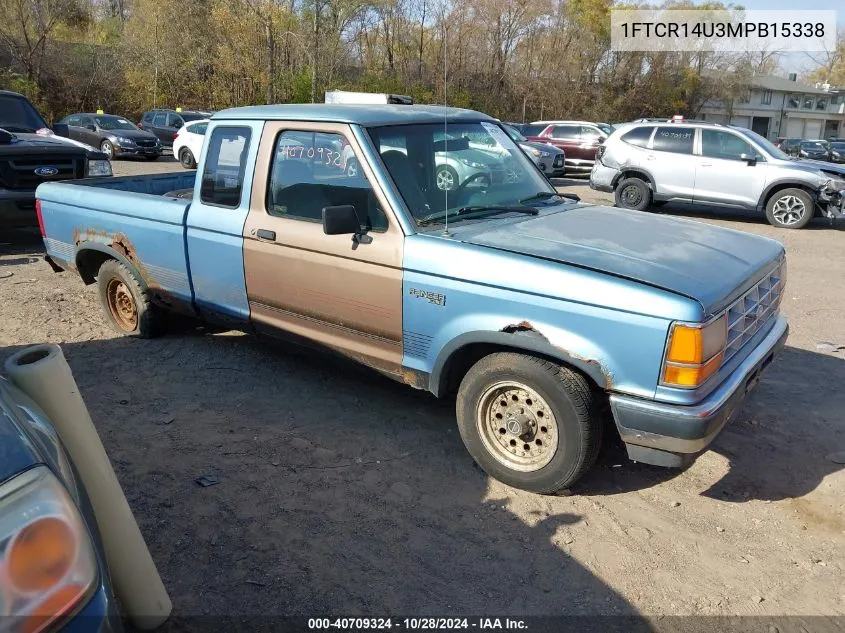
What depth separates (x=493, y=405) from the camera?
353 cm

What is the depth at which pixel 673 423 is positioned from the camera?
2947 mm

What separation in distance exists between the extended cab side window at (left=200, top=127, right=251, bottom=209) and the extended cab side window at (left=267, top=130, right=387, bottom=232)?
0.98ft

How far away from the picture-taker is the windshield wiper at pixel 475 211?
3.79 meters

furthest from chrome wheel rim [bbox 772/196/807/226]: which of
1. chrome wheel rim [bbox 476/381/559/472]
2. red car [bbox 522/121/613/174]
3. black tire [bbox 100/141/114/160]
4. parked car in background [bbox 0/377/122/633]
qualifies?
black tire [bbox 100/141/114/160]

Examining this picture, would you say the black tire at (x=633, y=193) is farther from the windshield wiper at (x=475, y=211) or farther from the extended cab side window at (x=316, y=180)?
the extended cab side window at (x=316, y=180)

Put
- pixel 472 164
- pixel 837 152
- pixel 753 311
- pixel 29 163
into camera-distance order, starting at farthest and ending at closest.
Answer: pixel 837 152 → pixel 29 163 → pixel 472 164 → pixel 753 311

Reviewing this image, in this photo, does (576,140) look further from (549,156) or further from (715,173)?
(715,173)

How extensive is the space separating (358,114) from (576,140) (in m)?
17.3

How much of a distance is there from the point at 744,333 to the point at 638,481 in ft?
3.19

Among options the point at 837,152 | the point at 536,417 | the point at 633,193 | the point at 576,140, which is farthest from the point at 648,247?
the point at 837,152

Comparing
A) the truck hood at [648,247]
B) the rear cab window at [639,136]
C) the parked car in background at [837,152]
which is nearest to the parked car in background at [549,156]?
the rear cab window at [639,136]

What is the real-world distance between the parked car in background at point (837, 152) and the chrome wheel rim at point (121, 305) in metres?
32.0

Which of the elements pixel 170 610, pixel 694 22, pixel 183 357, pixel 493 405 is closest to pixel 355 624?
pixel 170 610

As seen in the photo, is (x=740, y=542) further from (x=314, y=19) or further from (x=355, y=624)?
(x=314, y=19)
